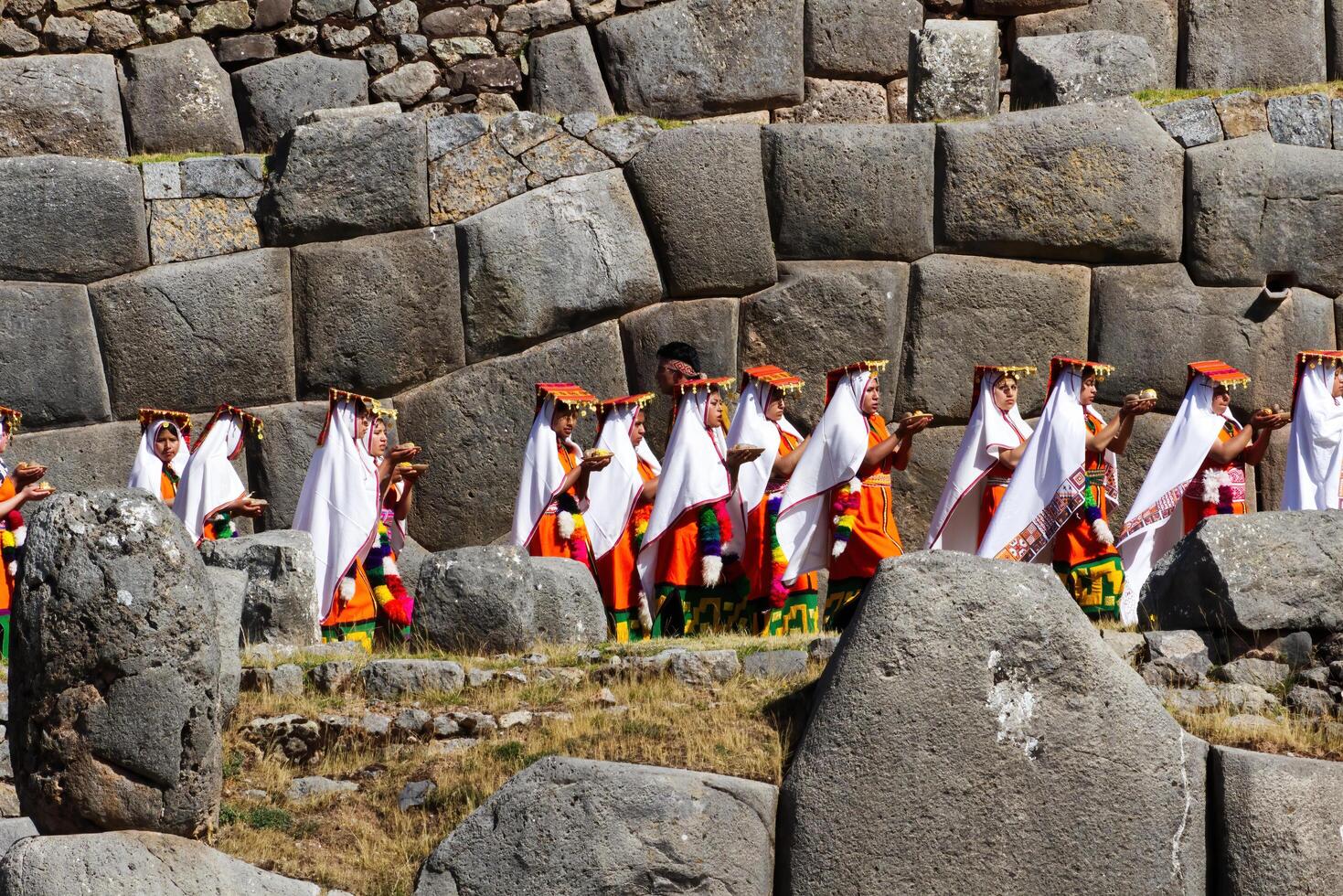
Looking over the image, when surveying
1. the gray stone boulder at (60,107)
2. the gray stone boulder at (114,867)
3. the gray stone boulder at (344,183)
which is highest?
the gray stone boulder at (60,107)

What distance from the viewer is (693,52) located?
45.1ft

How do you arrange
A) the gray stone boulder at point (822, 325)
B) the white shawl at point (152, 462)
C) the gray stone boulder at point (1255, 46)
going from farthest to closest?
the gray stone boulder at point (1255, 46) → the gray stone boulder at point (822, 325) → the white shawl at point (152, 462)

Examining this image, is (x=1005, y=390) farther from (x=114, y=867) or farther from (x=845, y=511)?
(x=114, y=867)

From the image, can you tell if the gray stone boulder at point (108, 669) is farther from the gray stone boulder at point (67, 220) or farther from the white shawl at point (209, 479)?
the gray stone boulder at point (67, 220)

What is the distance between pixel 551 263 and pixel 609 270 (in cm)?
37

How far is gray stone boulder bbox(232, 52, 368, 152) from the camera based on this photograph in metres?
13.6

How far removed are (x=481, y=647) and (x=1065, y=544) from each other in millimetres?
3454

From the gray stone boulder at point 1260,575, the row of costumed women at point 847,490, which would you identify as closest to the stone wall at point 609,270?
the row of costumed women at point 847,490

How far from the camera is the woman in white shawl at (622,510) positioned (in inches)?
446

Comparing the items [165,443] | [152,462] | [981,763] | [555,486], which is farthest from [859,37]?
[981,763]

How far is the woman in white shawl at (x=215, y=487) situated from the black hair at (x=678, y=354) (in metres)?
2.45

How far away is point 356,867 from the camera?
7.20 metres

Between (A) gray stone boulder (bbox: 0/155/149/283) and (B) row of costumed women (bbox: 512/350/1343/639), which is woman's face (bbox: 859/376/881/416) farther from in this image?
(A) gray stone boulder (bbox: 0/155/149/283)

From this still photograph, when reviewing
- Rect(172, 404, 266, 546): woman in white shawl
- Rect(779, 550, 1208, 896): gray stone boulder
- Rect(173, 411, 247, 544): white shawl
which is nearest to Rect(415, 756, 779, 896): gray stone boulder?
Rect(779, 550, 1208, 896): gray stone boulder
